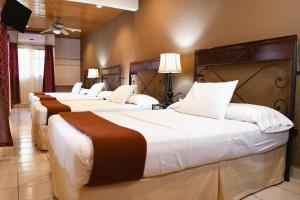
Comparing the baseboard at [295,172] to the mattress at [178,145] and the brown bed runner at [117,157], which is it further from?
the brown bed runner at [117,157]

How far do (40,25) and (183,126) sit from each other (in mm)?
6725

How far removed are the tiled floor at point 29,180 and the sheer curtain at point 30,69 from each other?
18.5 ft

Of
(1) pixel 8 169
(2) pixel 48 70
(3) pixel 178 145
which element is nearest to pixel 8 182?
(1) pixel 8 169

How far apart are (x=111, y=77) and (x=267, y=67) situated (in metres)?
4.35

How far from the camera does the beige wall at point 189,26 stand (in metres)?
2.34

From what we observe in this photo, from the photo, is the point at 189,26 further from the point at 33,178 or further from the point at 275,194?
the point at 33,178

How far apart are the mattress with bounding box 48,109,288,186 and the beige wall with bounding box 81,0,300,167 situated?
0.73m

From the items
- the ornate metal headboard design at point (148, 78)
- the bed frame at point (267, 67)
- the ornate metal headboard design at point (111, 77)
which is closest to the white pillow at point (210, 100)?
the bed frame at point (267, 67)

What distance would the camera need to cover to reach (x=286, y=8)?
2.24 m

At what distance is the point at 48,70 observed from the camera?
8406mm

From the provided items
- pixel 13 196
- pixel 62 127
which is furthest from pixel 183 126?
pixel 13 196

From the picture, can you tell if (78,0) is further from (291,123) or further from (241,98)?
(291,123)

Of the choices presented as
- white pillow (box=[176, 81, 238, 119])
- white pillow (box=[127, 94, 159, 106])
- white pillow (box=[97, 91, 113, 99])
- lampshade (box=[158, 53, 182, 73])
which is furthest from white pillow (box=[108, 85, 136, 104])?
white pillow (box=[176, 81, 238, 119])

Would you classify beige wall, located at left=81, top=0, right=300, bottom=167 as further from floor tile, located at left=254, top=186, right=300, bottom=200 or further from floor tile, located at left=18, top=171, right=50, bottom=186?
floor tile, located at left=18, top=171, right=50, bottom=186
